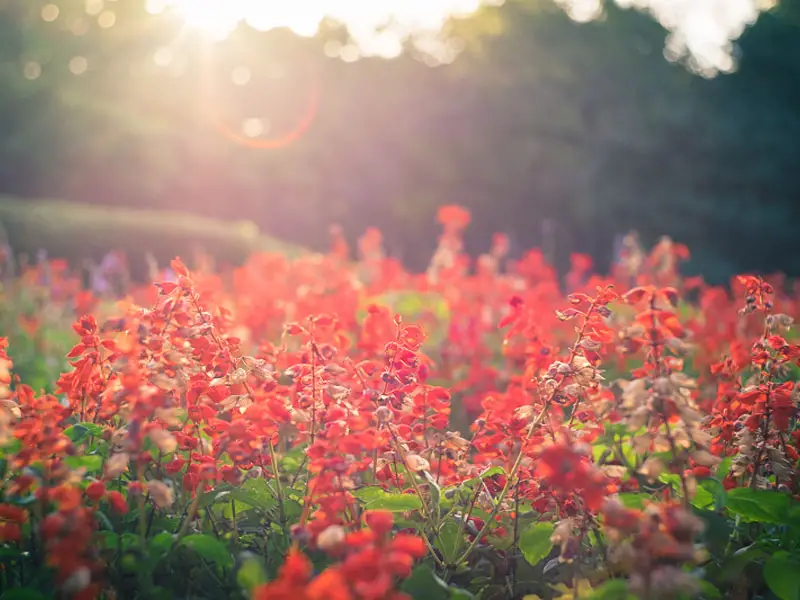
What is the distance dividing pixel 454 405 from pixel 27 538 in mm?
3645

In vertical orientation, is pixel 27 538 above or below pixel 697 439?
A: below

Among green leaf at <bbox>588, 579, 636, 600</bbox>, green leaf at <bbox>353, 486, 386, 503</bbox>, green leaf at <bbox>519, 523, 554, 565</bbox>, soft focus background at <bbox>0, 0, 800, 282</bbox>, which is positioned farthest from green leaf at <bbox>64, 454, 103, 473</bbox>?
soft focus background at <bbox>0, 0, 800, 282</bbox>

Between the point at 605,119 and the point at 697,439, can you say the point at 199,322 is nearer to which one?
the point at 697,439

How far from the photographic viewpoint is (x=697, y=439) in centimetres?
188

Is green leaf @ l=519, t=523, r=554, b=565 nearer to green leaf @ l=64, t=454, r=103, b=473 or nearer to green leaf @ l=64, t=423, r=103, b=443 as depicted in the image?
green leaf @ l=64, t=454, r=103, b=473

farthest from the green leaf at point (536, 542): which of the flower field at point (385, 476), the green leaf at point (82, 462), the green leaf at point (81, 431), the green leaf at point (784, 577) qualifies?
the green leaf at point (81, 431)

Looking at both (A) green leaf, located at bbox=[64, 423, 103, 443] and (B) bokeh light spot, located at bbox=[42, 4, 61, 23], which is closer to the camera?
(A) green leaf, located at bbox=[64, 423, 103, 443]

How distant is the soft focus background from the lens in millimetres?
20875

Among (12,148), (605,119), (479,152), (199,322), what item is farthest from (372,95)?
(199,322)

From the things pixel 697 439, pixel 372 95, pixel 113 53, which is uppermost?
pixel 113 53

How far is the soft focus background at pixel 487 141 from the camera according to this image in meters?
20.9

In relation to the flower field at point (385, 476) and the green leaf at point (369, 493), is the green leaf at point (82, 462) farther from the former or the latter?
the green leaf at point (369, 493)

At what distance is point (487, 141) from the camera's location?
2167 cm

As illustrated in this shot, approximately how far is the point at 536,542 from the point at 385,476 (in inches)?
23.8
